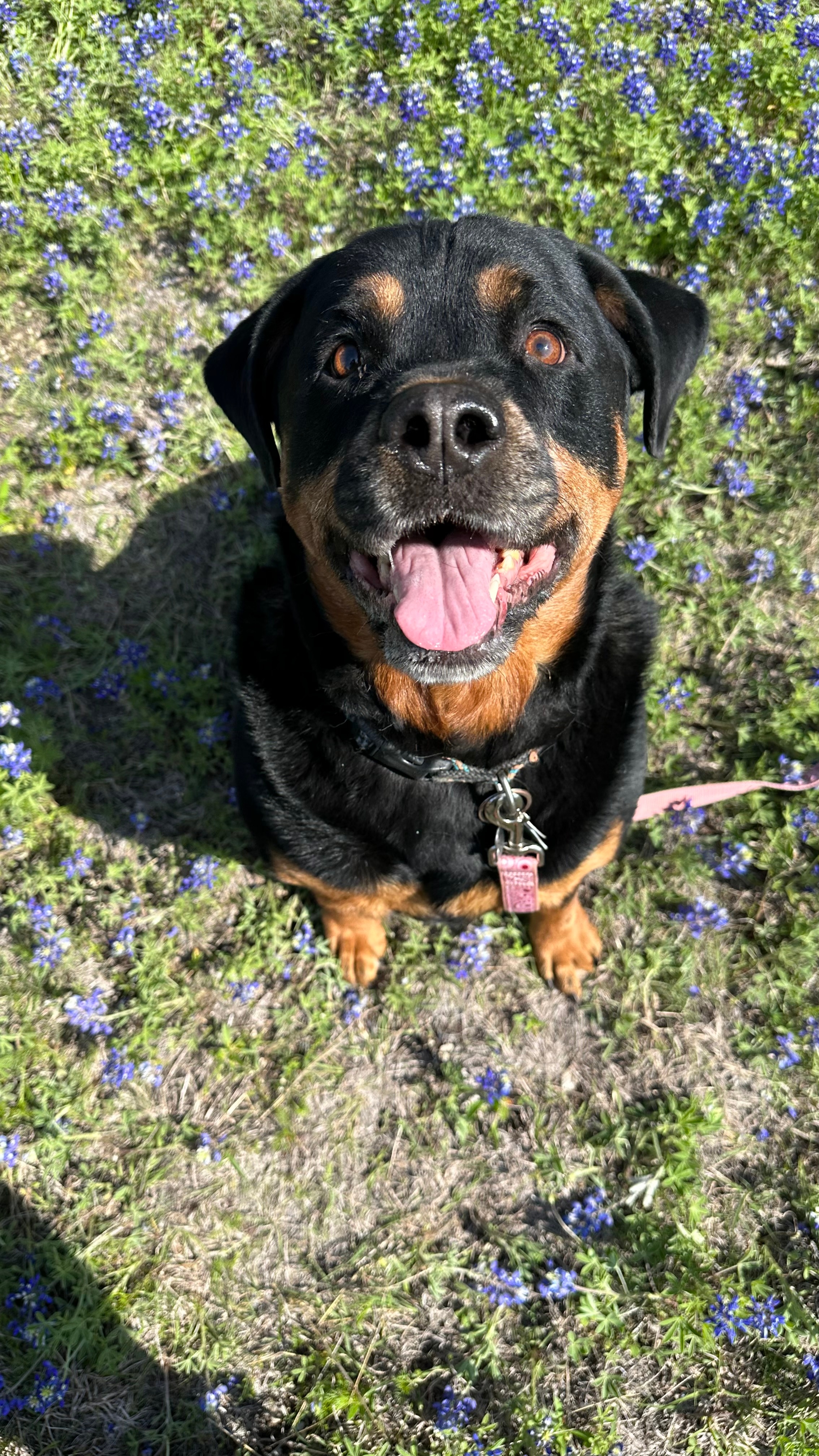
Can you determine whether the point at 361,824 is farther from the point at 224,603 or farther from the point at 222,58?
the point at 222,58

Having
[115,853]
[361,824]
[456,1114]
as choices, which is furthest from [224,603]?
[456,1114]

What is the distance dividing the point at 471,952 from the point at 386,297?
210 cm

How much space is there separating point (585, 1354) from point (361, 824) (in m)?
1.81

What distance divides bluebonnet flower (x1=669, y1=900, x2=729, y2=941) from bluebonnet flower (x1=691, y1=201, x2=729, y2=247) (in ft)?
8.94

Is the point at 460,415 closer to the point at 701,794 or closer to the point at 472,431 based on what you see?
the point at 472,431

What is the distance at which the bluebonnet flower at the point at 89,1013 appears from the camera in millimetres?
3074

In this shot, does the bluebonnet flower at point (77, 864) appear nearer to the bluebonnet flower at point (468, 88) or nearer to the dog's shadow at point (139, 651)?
the dog's shadow at point (139, 651)

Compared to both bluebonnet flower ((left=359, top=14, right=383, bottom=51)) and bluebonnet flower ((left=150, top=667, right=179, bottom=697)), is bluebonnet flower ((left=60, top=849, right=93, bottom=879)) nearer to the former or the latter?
bluebonnet flower ((left=150, top=667, right=179, bottom=697))

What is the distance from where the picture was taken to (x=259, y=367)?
241 centimetres

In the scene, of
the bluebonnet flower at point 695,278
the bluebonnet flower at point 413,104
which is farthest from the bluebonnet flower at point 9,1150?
the bluebonnet flower at point 413,104

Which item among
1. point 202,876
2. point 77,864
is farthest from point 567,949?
point 77,864

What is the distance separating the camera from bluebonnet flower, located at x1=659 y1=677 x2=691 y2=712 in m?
3.40

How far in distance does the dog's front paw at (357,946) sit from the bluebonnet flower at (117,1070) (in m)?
0.80

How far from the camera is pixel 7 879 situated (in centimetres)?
340
